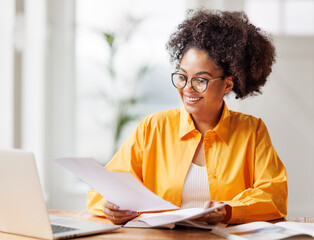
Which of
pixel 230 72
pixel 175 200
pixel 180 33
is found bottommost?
pixel 175 200

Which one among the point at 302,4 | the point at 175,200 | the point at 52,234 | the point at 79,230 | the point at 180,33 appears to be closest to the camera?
the point at 52,234

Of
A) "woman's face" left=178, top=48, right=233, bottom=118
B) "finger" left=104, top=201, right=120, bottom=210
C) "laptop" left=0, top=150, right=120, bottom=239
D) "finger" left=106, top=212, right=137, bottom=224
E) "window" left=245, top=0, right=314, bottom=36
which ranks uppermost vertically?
"window" left=245, top=0, right=314, bottom=36

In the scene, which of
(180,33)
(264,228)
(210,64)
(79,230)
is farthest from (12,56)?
(264,228)

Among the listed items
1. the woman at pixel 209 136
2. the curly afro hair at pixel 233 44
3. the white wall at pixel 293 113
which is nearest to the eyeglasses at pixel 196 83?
the woman at pixel 209 136

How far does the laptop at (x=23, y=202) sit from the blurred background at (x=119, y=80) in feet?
7.97

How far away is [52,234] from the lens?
125 centimetres

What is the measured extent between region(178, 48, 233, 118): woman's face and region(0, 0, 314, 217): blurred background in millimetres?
1975

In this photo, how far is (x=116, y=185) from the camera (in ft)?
4.52

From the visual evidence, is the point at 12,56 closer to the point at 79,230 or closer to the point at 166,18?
the point at 166,18

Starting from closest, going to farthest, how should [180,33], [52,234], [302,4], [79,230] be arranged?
[52,234], [79,230], [180,33], [302,4]

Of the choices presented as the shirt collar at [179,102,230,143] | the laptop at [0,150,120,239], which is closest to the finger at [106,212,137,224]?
the laptop at [0,150,120,239]

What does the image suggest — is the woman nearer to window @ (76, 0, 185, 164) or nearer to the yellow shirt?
the yellow shirt

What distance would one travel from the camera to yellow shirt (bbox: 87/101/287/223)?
1.81 meters

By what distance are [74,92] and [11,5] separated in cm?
99
